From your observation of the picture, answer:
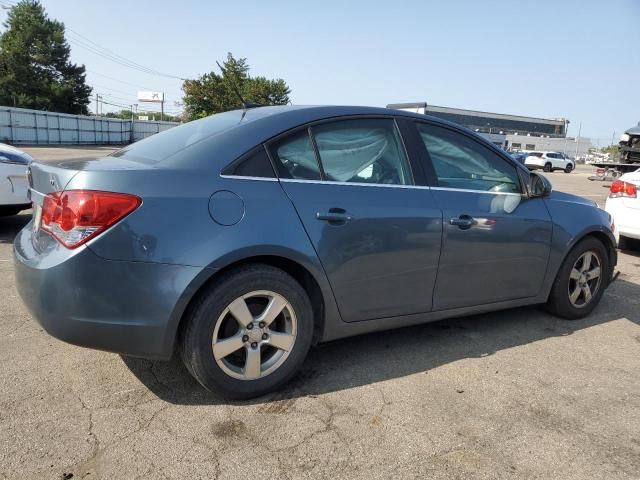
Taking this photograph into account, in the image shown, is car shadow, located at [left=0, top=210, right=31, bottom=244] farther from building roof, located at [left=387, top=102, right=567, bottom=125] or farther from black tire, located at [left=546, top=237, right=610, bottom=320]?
building roof, located at [left=387, top=102, right=567, bottom=125]

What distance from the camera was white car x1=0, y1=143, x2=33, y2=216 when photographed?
6016mm

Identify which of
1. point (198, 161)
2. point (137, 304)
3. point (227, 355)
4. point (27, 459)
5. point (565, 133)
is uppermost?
point (565, 133)

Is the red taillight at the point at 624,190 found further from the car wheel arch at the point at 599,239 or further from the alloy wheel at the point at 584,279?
the alloy wheel at the point at 584,279

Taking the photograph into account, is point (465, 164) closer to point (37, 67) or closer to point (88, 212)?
point (88, 212)

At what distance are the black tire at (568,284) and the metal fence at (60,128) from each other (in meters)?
22.9

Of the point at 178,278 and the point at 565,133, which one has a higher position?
the point at 565,133

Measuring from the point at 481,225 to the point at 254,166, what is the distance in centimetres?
160

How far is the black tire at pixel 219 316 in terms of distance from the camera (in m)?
2.57

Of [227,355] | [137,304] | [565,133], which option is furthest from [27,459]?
[565,133]

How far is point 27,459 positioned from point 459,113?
89.7m

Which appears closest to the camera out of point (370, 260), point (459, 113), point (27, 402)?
point (27, 402)

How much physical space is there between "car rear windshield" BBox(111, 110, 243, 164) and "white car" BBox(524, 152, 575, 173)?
46.0m

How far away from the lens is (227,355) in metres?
2.71

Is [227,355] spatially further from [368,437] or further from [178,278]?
[368,437]
